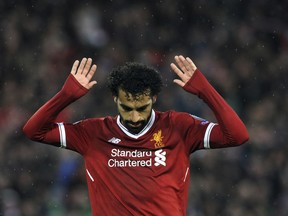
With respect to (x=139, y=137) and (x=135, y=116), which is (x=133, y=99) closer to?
(x=135, y=116)

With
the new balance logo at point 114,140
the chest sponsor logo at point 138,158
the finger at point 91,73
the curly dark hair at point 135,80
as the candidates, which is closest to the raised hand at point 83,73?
the finger at point 91,73

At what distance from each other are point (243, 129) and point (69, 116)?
5431 millimetres

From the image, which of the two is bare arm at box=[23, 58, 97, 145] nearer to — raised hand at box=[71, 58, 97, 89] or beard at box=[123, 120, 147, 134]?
raised hand at box=[71, 58, 97, 89]

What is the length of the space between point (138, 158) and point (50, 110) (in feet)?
2.01

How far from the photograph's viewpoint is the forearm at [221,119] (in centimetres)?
518

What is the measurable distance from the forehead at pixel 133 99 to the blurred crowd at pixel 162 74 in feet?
14.3

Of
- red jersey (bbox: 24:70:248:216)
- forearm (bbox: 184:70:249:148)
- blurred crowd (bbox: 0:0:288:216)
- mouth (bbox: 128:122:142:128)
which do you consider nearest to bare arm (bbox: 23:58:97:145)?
red jersey (bbox: 24:70:248:216)

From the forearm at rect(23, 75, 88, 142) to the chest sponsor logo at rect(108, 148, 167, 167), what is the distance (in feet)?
1.46

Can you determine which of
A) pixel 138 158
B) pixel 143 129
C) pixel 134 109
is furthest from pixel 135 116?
pixel 138 158

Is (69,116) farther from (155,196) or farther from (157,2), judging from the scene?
(155,196)

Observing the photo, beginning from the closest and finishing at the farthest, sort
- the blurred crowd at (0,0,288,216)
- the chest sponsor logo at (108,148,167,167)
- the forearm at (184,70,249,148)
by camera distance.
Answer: the forearm at (184,70,249,148) < the chest sponsor logo at (108,148,167,167) < the blurred crowd at (0,0,288,216)

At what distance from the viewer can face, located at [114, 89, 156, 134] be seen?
205 inches

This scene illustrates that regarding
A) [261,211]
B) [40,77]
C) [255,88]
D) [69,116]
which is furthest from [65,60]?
[261,211]

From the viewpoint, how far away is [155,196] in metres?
5.23
